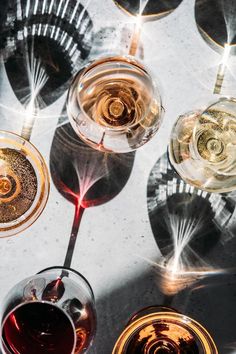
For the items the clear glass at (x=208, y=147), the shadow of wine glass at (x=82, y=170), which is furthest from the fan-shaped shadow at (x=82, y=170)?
the clear glass at (x=208, y=147)

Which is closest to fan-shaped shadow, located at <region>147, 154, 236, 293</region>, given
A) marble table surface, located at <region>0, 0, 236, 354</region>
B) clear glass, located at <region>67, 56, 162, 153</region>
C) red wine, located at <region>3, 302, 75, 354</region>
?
marble table surface, located at <region>0, 0, 236, 354</region>

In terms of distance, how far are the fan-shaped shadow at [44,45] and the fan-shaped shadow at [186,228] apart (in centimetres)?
25

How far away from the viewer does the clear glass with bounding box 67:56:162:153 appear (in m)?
1.09

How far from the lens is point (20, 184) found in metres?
1.19

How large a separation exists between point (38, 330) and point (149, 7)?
0.64m

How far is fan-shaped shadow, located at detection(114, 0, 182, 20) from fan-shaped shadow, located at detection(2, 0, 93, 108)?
0.08 meters

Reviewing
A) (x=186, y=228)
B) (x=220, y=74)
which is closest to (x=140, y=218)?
(x=186, y=228)

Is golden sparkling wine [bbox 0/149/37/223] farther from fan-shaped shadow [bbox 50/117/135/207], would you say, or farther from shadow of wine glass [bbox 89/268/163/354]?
shadow of wine glass [bbox 89/268/163/354]

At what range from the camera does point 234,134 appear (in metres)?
1.15

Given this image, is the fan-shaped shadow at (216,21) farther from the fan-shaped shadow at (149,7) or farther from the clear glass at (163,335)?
the clear glass at (163,335)

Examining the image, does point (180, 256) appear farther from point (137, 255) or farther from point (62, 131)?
point (62, 131)

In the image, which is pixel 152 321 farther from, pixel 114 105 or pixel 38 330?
pixel 114 105

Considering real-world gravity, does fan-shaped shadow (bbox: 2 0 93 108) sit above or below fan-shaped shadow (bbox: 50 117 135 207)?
above

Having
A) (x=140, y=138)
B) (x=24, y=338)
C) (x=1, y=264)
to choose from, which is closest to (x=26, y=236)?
(x=1, y=264)
